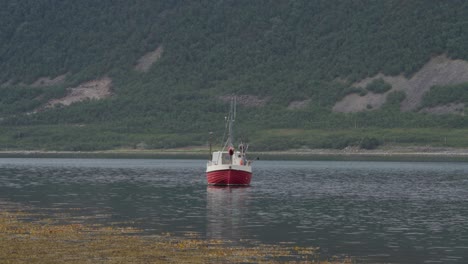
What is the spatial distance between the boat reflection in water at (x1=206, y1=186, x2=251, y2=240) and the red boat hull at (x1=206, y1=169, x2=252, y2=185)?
0.86 metres

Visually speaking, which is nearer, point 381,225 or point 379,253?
point 379,253

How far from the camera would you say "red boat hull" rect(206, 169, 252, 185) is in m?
113

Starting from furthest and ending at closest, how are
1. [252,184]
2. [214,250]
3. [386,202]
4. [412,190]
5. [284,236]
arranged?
[252,184] → [412,190] → [386,202] → [284,236] → [214,250]

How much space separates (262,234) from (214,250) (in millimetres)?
9489

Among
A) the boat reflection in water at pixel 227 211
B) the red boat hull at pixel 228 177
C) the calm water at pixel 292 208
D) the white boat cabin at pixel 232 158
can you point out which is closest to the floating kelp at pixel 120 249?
the calm water at pixel 292 208

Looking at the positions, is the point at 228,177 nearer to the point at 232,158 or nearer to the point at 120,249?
the point at 232,158

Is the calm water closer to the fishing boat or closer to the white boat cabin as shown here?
the fishing boat

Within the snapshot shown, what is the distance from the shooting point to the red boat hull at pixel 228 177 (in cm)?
11271

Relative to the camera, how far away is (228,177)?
4456 inches

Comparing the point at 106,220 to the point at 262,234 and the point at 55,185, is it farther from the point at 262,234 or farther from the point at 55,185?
the point at 55,185

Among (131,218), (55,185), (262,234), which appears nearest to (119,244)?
(262,234)

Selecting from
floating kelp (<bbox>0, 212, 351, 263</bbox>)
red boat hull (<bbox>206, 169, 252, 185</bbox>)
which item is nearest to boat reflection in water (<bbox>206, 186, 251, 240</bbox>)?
red boat hull (<bbox>206, 169, 252, 185</bbox>)

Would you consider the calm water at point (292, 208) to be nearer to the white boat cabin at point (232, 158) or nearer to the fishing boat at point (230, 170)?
the fishing boat at point (230, 170)

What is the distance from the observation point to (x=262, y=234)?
63219 mm
